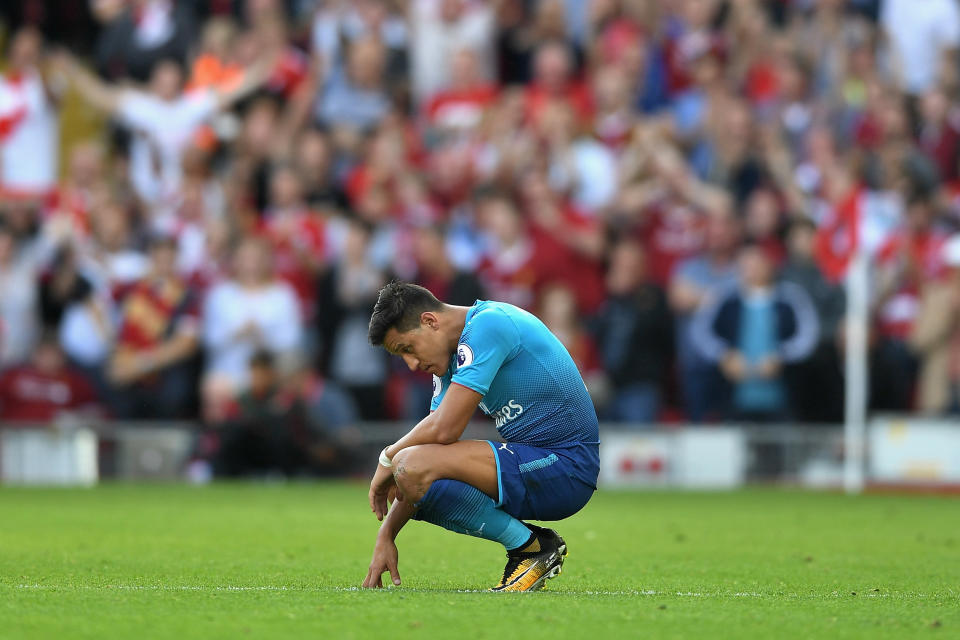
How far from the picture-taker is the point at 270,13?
21547 millimetres

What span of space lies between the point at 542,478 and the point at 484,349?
2.42ft

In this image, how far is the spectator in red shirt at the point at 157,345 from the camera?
747 inches

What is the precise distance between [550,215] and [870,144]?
13.8 ft

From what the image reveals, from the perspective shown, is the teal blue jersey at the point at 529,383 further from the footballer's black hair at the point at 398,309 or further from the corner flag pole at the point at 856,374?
the corner flag pole at the point at 856,374

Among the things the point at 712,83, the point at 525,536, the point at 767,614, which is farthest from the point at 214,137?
the point at 767,614

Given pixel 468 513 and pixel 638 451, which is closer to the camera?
pixel 468 513

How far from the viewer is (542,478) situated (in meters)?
8.16

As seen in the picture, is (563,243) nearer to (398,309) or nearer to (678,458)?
(678,458)

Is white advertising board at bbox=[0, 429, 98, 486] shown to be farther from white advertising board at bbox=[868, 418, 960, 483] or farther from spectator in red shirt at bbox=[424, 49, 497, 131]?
white advertising board at bbox=[868, 418, 960, 483]

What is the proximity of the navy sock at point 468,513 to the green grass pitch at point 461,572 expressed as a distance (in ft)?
1.21

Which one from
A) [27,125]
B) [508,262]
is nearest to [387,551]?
[508,262]

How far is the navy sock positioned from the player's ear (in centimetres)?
78

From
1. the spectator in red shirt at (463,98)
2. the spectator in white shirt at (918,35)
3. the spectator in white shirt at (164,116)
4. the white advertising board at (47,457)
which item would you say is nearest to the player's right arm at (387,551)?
the white advertising board at (47,457)

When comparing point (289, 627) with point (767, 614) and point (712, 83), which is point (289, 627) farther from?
point (712, 83)
